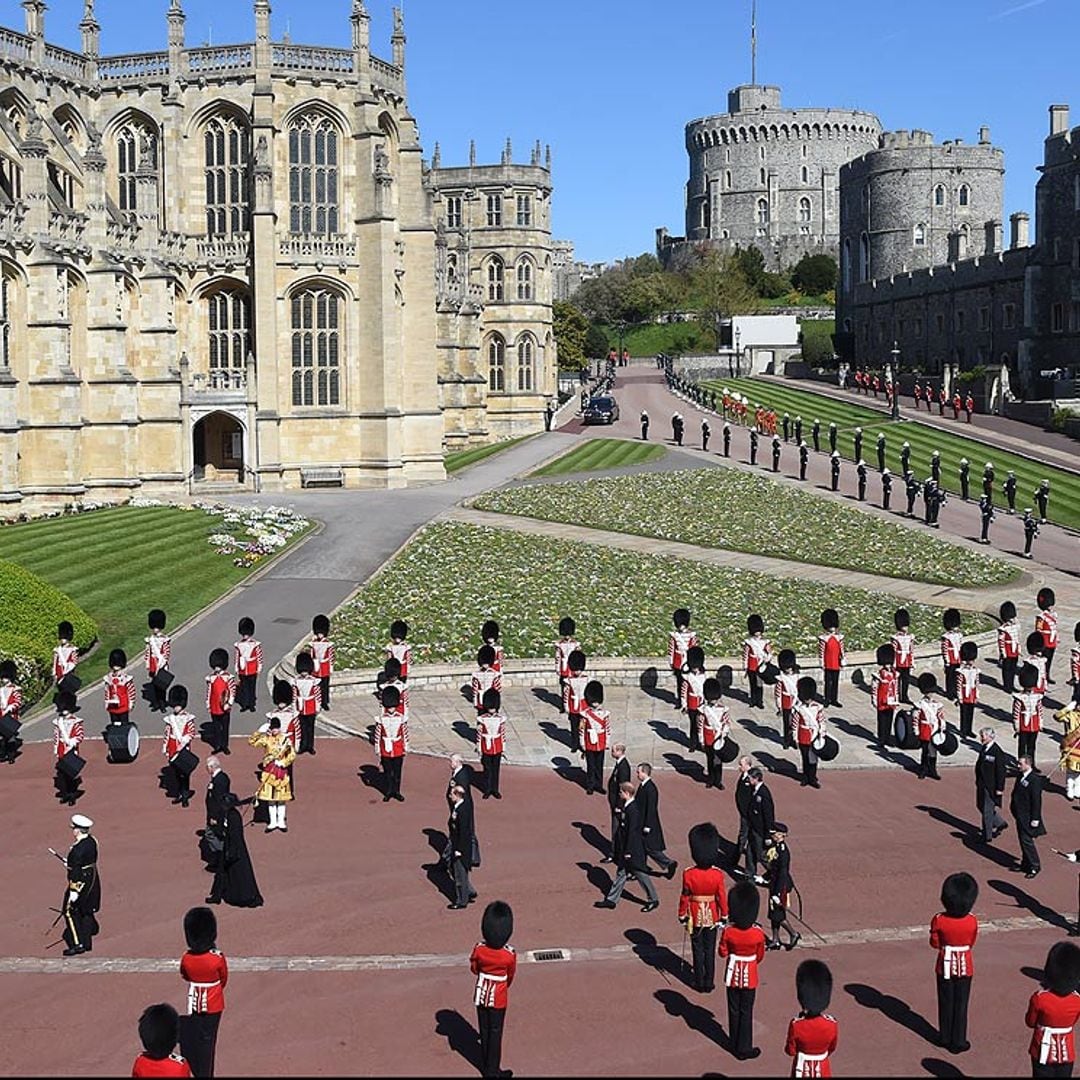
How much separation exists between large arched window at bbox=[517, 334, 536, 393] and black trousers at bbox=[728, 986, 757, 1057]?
66.9m

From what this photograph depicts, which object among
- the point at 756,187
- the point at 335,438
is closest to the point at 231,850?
the point at 335,438

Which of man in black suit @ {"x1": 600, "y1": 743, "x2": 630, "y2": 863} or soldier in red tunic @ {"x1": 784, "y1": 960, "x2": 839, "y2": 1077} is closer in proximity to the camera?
soldier in red tunic @ {"x1": 784, "y1": 960, "x2": 839, "y2": 1077}

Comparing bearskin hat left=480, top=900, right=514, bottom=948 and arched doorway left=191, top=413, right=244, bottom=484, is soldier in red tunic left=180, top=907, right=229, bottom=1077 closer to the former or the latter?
bearskin hat left=480, top=900, right=514, bottom=948

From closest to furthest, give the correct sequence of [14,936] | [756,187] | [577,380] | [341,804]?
[14,936], [341,804], [577,380], [756,187]

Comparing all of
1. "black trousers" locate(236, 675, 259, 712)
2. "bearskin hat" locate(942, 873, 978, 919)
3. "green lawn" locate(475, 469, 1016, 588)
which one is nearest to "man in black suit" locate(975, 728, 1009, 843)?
"bearskin hat" locate(942, 873, 978, 919)

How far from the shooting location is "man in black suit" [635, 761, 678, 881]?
46.3 feet

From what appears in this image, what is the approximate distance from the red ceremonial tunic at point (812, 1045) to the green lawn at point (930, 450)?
33.8 meters

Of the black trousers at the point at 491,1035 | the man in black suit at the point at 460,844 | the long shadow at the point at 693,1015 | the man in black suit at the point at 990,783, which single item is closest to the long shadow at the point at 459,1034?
the black trousers at the point at 491,1035

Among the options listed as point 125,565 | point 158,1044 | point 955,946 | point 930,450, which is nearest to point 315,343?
point 125,565

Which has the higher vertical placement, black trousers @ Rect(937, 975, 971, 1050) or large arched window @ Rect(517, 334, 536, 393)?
large arched window @ Rect(517, 334, 536, 393)

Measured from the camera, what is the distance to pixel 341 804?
17.8 m

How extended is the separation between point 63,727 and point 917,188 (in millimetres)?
88857

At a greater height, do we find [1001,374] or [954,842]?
[1001,374]

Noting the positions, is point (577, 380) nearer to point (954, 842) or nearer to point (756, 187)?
point (756, 187)
